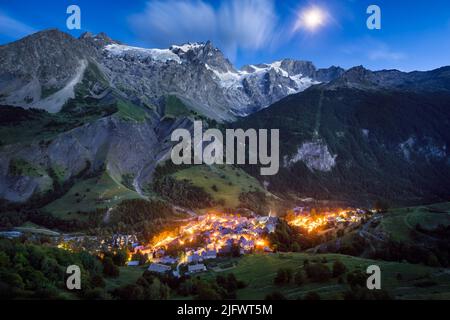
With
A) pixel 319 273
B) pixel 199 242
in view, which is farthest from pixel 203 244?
pixel 319 273

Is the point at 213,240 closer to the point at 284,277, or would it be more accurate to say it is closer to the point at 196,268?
the point at 196,268

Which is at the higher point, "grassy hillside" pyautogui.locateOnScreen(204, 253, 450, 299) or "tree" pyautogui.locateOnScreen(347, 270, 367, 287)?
"tree" pyautogui.locateOnScreen(347, 270, 367, 287)

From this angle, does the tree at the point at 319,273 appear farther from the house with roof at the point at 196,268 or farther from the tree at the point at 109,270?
the tree at the point at 109,270

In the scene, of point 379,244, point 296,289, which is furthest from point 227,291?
point 379,244

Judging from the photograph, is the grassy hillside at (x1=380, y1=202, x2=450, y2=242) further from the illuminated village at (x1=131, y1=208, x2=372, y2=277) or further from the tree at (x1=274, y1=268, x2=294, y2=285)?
the tree at (x1=274, y1=268, x2=294, y2=285)

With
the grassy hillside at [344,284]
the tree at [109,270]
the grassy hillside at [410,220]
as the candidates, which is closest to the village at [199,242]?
the grassy hillside at [410,220]

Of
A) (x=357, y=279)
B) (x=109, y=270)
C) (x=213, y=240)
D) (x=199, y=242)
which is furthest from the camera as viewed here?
(x=213, y=240)

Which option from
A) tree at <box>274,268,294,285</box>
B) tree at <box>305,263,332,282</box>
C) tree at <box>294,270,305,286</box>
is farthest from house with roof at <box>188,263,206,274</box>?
tree at <box>305,263,332,282</box>

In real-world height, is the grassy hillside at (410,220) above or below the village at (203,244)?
above

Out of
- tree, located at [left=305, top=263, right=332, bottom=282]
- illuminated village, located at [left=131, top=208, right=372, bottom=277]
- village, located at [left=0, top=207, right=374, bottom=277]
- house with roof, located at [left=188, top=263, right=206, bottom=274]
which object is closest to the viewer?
tree, located at [left=305, top=263, right=332, bottom=282]
